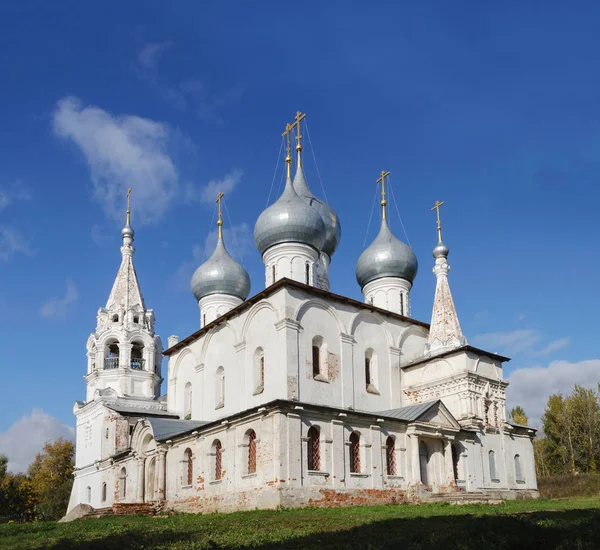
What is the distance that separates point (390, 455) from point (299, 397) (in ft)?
10.8

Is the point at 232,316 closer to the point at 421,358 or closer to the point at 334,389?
the point at 334,389

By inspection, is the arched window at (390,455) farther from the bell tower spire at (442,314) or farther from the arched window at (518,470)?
the arched window at (518,470)

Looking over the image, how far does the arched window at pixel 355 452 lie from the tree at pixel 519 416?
28.7m

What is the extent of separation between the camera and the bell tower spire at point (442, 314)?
24.5 metres

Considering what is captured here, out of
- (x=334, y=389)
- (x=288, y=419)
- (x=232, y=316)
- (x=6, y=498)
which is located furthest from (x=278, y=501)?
(x=6, y=498)

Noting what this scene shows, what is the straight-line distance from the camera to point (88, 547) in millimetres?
9945

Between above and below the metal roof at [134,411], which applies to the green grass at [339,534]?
below

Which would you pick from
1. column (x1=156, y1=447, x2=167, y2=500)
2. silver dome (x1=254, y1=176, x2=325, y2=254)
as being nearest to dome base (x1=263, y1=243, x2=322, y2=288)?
silver dome (x1=254, y1=176, x2=325, y2=254)

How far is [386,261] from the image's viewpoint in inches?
1125

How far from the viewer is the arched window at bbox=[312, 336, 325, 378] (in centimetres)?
2147

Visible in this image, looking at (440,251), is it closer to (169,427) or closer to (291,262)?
(291,262)

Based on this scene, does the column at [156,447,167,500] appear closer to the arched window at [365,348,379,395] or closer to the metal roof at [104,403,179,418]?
the metal roof at [104,403,179,418]

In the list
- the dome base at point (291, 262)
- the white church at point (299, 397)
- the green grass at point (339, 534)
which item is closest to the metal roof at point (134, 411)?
the white church at point (299, 397)

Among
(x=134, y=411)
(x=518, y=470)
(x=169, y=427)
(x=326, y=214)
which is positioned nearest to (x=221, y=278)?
(x=326, y=214)
